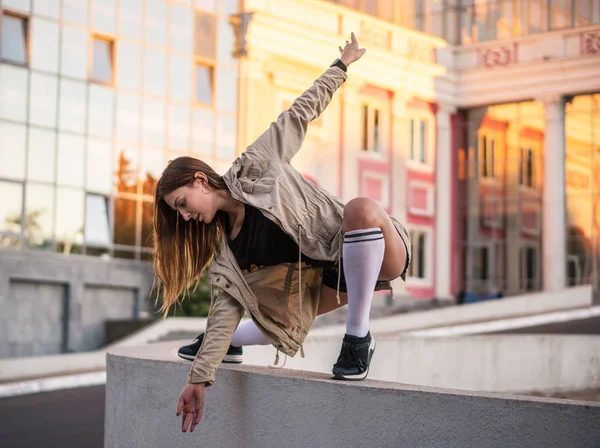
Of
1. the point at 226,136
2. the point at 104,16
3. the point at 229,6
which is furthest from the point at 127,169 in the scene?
the point at 229,6

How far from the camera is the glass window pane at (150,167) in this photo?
24.8 m

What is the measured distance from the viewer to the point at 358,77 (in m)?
30.4

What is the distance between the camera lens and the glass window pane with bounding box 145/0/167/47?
2512 centimetres

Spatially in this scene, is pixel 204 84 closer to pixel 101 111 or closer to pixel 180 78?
pixel 180 78

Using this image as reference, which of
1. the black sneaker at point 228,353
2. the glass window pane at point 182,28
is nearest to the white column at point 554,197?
the glass window pane at point 182,28

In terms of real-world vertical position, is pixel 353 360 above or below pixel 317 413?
above

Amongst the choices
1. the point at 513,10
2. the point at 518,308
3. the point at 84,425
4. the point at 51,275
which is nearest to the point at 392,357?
the point at 84,425

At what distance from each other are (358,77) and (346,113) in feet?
3.88

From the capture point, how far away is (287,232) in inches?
168

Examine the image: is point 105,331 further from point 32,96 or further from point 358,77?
point 358,77

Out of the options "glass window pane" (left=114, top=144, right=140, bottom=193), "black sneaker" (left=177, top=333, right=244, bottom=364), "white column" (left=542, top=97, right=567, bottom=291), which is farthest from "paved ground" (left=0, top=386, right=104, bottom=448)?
"white column" (left=542, top=97, right=567, bottom=291)

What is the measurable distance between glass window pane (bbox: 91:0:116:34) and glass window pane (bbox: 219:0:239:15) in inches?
132

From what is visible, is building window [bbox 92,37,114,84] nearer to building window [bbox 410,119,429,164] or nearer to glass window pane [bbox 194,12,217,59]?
glass window pane [bbox 194,12,217,59]

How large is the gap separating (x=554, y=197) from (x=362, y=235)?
29.2 m
